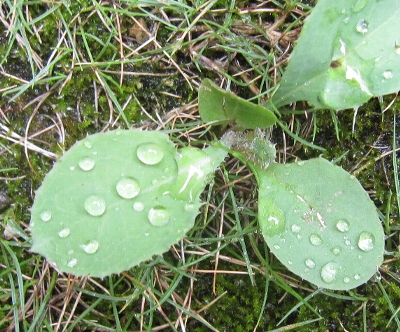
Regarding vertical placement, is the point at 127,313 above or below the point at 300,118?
below

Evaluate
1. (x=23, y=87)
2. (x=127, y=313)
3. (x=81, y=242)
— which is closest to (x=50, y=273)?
(x=127, y=313)

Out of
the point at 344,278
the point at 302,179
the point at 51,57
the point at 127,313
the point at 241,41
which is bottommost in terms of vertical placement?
the point at 127,313

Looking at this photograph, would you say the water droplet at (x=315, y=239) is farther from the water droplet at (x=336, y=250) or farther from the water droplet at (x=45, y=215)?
the water droplet at (x=45, y=215)

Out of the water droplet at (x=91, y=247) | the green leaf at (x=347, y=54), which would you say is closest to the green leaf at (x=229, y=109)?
the green leaf at (x=347, y=54)

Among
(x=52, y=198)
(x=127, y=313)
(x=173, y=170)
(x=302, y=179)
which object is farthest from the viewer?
(x=127, y=313)

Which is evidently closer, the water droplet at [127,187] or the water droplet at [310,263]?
the water droplet at [127,187]

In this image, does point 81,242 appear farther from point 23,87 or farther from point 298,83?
point 298,83

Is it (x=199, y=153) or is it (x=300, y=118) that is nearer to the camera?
(x=199, y=153)

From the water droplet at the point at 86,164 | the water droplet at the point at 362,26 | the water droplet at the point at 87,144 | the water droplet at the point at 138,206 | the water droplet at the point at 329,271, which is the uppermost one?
the water droplet at the point at 362,26

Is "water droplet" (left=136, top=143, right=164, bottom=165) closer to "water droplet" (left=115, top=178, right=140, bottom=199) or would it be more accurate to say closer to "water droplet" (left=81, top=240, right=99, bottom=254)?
"water droplet" (left=115, top=178, right=140, bottom=199)
